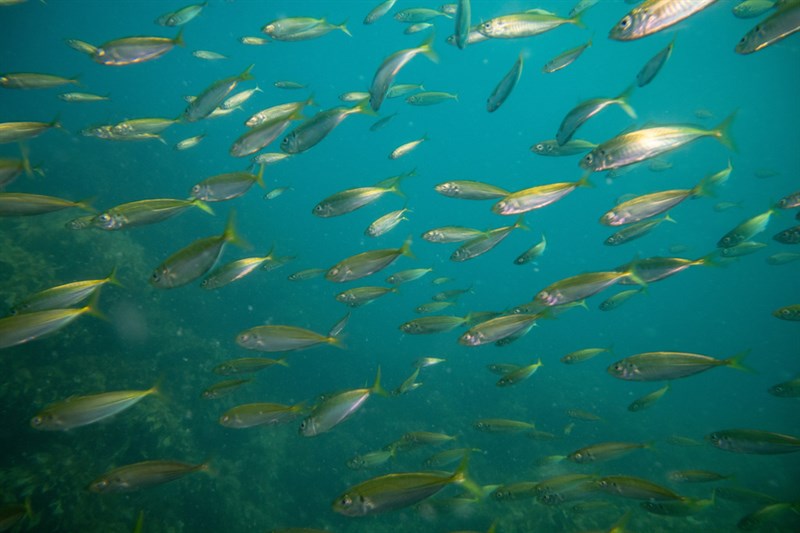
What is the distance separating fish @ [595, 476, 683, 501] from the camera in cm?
379

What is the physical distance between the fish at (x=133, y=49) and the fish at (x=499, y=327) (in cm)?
505

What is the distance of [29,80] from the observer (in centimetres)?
512

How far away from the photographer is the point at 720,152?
76000 millimetres

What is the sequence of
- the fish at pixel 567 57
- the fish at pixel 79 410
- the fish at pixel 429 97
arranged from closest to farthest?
the fish at pixel 79 410, the fish at pixel 567 57, the fish at pixel 429 97

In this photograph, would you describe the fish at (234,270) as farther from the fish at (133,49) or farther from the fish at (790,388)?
the fish at (790,388)

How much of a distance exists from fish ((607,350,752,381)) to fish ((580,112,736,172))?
2.02 meters

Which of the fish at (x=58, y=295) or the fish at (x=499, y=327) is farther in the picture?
the fish at (x=499, y=327)

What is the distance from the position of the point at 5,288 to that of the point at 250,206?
19604mm

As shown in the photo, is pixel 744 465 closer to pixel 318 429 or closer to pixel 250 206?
pixel 318 429

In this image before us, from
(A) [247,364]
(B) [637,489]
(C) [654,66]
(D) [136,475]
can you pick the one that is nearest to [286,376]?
(A) [247,364]

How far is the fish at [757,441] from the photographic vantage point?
13.0ft

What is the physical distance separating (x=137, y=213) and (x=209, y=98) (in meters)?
1.98

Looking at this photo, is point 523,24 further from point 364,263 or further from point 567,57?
point 364,263

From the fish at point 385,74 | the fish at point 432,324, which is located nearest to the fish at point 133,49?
the fish at point 385,74
